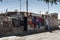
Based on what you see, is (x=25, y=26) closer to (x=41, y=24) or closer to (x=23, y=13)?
(x=23, y=13)

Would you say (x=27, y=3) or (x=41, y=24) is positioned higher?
(x=27, y=3)

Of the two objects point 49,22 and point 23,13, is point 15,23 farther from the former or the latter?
point 49,22

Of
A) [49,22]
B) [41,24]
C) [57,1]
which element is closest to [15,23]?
[41,24]

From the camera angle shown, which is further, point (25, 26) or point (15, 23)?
point (25, 26)

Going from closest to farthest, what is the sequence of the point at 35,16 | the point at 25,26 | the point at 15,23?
1. the point at 15,23
2. the point at 25,26
3. the point at 35,16

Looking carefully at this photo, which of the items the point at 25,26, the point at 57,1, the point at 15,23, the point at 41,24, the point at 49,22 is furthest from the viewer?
the point at 57,1

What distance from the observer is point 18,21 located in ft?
119

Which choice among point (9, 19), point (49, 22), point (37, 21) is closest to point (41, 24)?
point (37, 21)

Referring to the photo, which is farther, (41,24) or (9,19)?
(41,24)

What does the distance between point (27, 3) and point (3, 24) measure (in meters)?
15.3

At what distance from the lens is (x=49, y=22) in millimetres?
49312

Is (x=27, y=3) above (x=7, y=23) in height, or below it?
above

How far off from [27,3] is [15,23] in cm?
1229

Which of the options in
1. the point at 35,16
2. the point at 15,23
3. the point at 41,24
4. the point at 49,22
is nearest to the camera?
the point at 15,23
